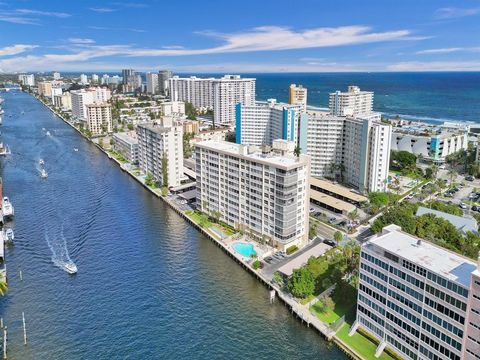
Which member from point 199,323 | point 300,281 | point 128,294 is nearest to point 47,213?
point 128,294

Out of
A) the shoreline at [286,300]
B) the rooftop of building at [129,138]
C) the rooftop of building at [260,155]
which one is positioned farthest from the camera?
the rooftop of building at [129,138]

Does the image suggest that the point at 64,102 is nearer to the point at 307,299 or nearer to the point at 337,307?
the point at 307,299

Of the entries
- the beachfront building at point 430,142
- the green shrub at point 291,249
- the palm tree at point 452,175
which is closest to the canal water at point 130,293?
the green shrub at point 291,249

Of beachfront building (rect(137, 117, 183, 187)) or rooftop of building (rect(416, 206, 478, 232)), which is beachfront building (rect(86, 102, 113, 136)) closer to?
beachfront building (rect(137, 117, 183, 187))

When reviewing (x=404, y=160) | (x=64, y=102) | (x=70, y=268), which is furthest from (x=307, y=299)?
(x=64, y=102)

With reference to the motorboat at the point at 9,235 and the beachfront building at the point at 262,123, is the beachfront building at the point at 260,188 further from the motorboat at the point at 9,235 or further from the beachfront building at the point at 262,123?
the beachfront building at the point at 262,123

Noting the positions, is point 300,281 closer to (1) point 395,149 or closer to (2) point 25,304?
(2) point 25,304
